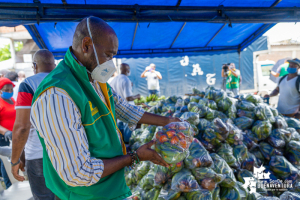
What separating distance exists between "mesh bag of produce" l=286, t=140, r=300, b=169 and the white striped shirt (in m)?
2.97

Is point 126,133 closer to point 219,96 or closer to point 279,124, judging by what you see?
point 219,96

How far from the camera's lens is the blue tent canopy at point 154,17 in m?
2.89

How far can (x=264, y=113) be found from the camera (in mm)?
3260

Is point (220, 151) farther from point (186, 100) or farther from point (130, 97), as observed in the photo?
point (130, 97)

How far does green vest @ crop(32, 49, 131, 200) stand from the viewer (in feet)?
3.33

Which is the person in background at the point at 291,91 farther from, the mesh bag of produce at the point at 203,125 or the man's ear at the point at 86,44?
the man's ear at the point at 86,44

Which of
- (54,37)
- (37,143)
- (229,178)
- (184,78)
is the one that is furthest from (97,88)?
(184,78)

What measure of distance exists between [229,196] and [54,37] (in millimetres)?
4582

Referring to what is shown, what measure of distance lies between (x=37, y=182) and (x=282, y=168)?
2.84 m

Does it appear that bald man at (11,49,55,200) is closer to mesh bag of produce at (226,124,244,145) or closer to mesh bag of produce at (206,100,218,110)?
mesh bag of produce at (226,124,244,145)

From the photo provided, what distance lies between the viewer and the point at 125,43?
18.4 feet

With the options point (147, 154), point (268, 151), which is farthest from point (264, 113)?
point (147, 154)

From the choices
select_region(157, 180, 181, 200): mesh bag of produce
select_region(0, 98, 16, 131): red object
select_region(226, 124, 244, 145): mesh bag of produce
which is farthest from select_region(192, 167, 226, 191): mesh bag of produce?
select_region(0, 98, 16, 131): red object

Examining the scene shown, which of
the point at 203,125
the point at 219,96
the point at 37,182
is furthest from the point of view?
the point at 219,96
